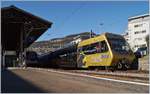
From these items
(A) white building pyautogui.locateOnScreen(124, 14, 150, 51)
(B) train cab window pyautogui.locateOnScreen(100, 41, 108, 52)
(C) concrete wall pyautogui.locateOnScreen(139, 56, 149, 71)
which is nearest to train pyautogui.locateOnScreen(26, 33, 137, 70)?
(B) train cab window pyautogui.locateOnScreen(100, 41, 108, 52)

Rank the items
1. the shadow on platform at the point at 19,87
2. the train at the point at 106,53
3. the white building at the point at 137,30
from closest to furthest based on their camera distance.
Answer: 1. the shadow on platform at the point at 19,87
2. the train at the point at 106,53
3. the white building at the point at 137,30

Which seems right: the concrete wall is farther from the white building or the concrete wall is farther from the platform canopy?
the white building

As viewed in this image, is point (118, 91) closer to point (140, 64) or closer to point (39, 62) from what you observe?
point (140, 64)

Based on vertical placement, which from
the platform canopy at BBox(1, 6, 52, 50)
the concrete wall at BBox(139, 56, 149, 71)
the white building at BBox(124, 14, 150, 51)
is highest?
the white building at BBox(124, 14, 150, 51)

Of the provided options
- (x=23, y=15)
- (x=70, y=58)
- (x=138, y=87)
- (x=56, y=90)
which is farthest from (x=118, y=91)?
(x=23, y=15)

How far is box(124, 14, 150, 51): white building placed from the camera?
115m

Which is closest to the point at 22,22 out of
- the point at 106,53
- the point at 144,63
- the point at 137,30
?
the point at 106,53

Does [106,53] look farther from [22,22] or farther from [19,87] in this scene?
[22,22]

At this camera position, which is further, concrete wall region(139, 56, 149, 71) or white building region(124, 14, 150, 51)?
white building region(124, 14, 150, 51)

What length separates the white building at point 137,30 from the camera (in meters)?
115

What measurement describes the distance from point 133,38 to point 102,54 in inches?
3653

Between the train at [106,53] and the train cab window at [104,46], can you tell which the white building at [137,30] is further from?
the train cab window at [104,46]

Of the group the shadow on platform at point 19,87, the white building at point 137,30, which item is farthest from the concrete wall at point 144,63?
the white building at point 137,30

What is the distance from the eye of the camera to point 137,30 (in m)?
119
